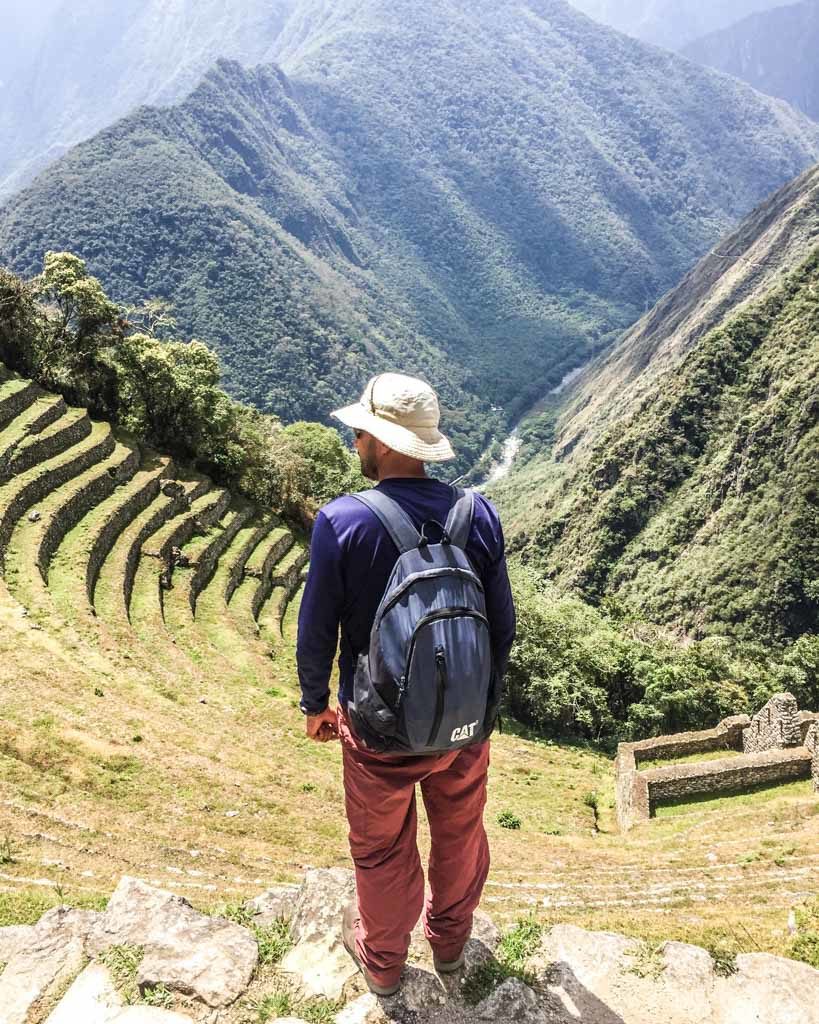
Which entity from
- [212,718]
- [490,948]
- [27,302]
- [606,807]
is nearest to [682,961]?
[490,948]

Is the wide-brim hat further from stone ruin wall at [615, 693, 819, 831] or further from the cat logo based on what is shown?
stone ruin wall at [615, 693, 819, 831]

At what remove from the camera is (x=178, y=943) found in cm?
481

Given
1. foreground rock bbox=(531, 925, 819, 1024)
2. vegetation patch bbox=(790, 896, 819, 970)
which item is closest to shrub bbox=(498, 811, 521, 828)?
vegetation patch bbox=(790, 896, 819, 970)

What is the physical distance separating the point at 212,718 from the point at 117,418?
23241 millimetres

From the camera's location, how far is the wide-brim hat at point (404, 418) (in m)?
4.28

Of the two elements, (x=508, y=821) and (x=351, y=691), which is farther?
(x=508, y=821)

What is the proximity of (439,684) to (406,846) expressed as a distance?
138 centimetres

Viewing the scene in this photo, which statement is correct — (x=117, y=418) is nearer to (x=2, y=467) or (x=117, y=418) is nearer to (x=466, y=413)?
(x=2, y=467)

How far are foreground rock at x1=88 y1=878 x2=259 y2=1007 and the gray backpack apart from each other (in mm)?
1835

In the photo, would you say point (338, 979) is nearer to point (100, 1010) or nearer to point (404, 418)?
point (100, 1010)

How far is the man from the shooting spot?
4.15 meters

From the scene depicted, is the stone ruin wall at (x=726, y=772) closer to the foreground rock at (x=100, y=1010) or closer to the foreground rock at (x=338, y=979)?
the foreground rock at (x=338, y=979)

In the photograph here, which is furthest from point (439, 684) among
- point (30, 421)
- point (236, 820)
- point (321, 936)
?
point (30, 421)

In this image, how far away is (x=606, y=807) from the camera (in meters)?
19.0
